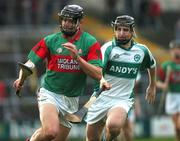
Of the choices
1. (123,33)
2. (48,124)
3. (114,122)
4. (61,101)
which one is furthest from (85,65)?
(123,33)

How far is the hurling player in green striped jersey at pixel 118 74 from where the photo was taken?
576 inches

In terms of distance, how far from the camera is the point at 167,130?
84.3ft

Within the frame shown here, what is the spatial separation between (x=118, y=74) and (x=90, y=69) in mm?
1559

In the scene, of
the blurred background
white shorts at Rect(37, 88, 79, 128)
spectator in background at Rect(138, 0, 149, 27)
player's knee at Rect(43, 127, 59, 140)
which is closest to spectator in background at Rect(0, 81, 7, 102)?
the blurred background

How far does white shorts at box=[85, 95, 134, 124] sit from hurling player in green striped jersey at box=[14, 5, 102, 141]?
1.05 metres

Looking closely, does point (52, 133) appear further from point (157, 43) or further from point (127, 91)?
point (157, 43)

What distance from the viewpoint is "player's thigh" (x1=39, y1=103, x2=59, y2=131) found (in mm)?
12896

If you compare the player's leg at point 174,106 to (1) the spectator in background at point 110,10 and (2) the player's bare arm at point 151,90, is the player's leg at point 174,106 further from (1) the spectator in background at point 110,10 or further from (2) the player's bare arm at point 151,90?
(1) the spectator in background at point 110,10

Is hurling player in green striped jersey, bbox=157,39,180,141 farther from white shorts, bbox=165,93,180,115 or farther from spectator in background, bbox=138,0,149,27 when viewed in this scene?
spectator in background, bbox=138,0,149,27

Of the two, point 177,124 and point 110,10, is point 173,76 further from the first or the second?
point 110,10

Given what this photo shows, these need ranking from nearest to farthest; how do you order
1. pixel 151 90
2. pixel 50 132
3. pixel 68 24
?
pixel 50 132 → pixel 68 24 → pixel 151 90

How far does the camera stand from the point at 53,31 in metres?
29.8

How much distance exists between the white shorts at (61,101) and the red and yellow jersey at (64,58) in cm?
7

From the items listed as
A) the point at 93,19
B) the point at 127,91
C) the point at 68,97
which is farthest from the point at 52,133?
the point at 93,19
